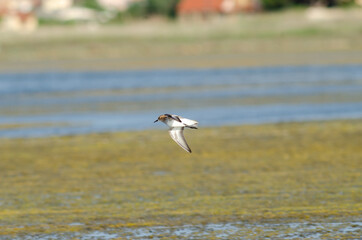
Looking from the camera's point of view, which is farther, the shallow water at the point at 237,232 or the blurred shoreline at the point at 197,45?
the blurred shoreline at the point at 197,45

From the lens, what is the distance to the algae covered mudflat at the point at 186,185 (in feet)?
35.9

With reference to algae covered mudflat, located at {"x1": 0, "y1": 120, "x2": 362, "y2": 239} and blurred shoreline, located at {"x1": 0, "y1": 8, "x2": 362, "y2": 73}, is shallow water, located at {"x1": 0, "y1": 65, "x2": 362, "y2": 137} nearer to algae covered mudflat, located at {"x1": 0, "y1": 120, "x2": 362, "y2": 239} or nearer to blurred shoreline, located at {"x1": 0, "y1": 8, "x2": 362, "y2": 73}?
algae covered mudflat, located at {"x1": 0, "y1": 120, "x2": 362, "y2": 239}

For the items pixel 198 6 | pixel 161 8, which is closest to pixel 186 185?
pixel 198 6

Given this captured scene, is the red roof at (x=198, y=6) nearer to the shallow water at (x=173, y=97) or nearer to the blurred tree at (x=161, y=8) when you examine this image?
the blurred tree at (x=161, y=8)

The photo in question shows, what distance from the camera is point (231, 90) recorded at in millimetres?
30656

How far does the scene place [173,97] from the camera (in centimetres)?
2859

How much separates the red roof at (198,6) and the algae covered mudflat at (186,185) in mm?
70816

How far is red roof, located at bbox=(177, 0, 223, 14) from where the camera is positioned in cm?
8977

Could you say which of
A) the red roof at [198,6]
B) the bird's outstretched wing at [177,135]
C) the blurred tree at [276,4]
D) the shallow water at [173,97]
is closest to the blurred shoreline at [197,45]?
the blurred tree at [276,4]

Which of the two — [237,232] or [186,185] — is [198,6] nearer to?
[186,185]

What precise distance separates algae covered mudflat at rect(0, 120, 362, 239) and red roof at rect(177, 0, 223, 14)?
70816 mm

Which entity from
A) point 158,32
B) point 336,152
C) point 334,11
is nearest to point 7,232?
point 336,152

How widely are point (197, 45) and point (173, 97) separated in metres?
27.8

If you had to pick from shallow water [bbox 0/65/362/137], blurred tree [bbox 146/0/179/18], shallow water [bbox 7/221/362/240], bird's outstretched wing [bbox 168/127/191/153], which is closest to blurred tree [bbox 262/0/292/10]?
blurred tree [bbox 146/0/179/18]
